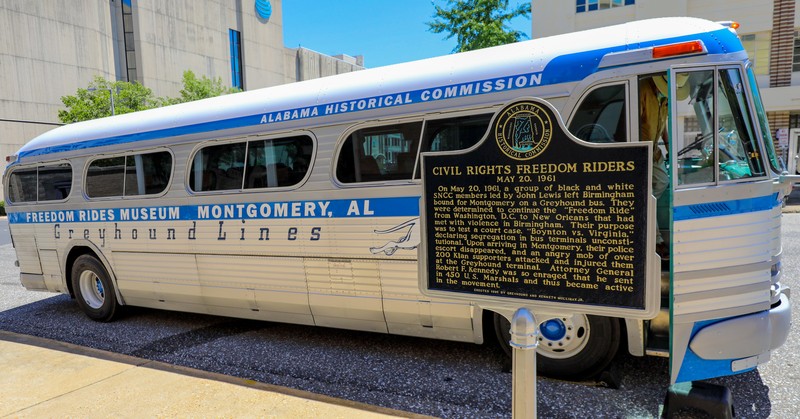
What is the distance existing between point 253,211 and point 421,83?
2122 millimetres

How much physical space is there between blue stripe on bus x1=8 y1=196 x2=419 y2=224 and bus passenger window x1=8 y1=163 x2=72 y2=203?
0.81 ft

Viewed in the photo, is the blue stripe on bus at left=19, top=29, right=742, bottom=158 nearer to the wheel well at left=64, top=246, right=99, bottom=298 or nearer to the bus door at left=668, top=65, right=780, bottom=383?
the bus door at left=668, top=65, right=780, bottom=383

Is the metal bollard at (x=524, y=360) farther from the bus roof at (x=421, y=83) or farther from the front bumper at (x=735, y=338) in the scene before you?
the bus roof at (x=421, y=83)

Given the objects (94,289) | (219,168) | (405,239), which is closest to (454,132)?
(405,239)

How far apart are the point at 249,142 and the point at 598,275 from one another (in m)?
3.79

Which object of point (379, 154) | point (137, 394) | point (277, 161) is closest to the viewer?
point (137, 394)

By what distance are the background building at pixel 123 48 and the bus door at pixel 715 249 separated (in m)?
36.3

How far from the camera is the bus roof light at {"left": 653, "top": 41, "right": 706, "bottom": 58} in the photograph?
126 inches

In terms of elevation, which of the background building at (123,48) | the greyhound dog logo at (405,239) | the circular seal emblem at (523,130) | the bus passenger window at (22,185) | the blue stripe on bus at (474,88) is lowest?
the greyhound dog logo at (405,239)

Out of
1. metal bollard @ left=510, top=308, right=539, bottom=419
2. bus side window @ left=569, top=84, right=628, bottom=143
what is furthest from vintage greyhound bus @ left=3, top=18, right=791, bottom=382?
metal bollard @ left=510, top=308, right=539, bottom=419

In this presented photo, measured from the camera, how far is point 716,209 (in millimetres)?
3154

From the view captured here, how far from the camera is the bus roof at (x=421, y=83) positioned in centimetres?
346

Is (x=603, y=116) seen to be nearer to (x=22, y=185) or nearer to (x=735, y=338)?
(x=735, y=338)

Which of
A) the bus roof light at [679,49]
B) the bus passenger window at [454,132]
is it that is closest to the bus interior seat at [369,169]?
the bus passenger window at [454,132]
